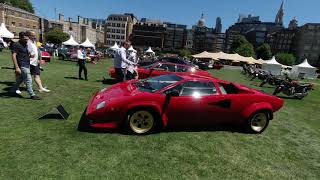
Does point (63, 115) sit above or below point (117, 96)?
below

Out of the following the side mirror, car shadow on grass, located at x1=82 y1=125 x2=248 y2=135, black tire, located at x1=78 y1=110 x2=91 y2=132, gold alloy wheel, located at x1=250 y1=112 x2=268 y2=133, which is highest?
the side mirror

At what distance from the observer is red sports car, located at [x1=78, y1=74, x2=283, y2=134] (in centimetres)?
606

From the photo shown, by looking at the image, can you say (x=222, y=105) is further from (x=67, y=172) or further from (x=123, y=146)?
(x=67, y=172)

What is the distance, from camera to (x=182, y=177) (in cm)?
455

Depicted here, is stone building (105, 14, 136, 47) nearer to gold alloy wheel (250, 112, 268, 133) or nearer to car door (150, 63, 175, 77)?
car door (150, 63, 175, 77)

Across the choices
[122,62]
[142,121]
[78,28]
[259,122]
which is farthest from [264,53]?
[142,121]

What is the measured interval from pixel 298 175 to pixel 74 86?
30.0 feet

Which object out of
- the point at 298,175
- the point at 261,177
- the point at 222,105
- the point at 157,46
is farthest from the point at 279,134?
the point at 157,46

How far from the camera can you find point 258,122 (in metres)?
7.32

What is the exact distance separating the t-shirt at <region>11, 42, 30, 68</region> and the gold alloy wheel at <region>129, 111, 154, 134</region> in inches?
158

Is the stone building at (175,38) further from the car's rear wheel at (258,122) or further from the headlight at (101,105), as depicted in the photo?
the headlight at (101,105)

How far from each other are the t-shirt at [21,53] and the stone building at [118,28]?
155598mm

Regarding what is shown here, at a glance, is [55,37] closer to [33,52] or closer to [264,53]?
[264,53]

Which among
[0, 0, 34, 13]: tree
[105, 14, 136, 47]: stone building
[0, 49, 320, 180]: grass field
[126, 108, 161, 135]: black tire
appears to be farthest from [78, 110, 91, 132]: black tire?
[105, 14, 136, 47]: stone building
